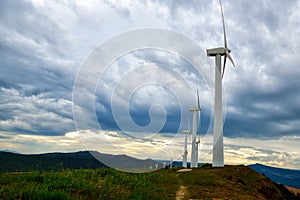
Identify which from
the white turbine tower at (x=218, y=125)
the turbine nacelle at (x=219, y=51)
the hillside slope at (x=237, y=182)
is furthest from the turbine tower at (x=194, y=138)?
the hillside slope at (x=237, y=182)

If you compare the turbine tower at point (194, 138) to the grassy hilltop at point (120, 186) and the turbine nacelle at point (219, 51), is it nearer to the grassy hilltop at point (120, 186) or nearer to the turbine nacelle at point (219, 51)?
the turbine nacelle at point (219, 51)

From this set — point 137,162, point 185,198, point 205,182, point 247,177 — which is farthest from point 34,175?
point 247,177

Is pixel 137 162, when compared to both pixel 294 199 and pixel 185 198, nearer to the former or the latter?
pixel 185 198

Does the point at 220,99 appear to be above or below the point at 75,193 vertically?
above

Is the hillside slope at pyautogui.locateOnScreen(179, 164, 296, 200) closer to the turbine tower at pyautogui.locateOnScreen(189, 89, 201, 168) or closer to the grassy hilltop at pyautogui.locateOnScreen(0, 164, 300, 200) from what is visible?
the grassy hilltop at pyautogui.locateOnScreen(0, 164, 300, 200)

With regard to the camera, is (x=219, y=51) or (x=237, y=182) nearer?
(x=237, y=182)

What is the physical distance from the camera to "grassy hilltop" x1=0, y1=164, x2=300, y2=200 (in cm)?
1328

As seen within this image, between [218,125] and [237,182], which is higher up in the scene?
[218,125]

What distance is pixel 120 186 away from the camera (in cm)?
2056

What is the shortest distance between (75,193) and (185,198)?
7865 mm

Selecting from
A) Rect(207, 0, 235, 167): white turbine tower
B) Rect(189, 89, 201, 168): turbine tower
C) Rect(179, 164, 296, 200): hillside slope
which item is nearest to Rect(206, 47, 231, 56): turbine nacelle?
Rect(207, 0, 235, 167): white turbine tower

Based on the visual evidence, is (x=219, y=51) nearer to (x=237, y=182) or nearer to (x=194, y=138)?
(x=237, y=182)

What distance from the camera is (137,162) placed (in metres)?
31.4

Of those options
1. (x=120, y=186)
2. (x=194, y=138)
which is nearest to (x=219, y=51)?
(x=194, y=138)
